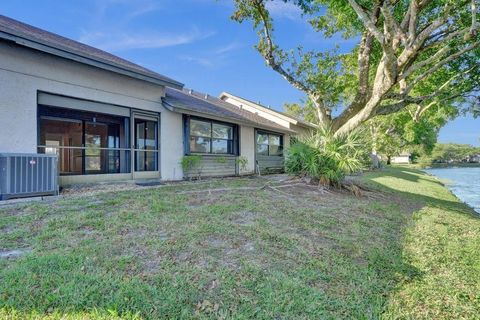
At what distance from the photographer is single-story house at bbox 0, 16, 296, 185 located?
7.28 meters

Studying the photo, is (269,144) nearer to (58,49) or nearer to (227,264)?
(58,49)

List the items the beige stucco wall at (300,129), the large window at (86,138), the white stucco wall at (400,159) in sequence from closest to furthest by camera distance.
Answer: the large window at (86,138) < the beige stucco wall at (300,129) < the white stucco wall at (400,159)

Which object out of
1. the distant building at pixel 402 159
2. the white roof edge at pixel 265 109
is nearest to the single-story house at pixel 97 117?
the white roof edge at pixel 265 109

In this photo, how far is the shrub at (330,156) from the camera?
30.0ft

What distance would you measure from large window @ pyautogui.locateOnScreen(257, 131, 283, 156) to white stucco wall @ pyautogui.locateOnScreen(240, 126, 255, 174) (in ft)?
3.46

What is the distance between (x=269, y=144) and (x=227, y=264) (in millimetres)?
15588

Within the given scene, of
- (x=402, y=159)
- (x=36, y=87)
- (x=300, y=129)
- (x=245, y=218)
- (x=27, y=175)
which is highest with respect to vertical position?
(x=300, y=129)

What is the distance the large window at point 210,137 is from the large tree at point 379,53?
3.92 m

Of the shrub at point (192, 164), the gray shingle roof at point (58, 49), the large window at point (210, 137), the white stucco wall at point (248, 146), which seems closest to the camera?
the gray shingle roof at point (58, 49)

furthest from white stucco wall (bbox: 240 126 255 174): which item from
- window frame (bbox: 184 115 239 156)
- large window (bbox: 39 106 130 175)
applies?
large window (bbox: 39 106 130 175)

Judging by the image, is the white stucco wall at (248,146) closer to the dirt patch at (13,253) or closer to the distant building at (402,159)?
the dirt patch at (13,253)

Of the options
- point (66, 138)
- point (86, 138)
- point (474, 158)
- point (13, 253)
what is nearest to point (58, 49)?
point (86, 138)

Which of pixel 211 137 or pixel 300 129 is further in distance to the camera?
pixel 300 129

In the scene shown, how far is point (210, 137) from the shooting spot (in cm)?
1330
